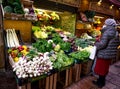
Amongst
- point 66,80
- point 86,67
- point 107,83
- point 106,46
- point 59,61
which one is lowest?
point 107,83

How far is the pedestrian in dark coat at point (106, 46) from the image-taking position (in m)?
3.51

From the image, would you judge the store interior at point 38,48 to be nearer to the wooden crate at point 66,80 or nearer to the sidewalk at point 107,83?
the wooden crate at point 66,80

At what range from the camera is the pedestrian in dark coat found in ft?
11.5

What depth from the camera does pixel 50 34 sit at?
539cm

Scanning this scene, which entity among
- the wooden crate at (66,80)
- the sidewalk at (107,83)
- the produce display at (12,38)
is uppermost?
the produce display at (12,38)

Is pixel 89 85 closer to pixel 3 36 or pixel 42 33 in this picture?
pixel 42 33

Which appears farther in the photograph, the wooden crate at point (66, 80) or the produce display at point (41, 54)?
the wooden crate at point (66, 80)

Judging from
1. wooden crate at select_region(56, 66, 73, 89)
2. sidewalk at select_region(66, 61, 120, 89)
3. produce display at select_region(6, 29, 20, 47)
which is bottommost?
sidewalk at select_region(66, 61, 120, 89)

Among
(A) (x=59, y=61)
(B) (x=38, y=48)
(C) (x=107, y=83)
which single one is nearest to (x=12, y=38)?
(B) (x=38, y=48)

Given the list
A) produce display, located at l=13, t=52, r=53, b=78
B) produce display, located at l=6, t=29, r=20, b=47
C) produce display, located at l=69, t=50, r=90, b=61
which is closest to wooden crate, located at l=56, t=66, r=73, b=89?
produce display, located at l=69, t=50, r=90, b=61

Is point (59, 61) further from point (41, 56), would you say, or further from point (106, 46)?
point (106, 46)

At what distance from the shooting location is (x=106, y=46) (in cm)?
362

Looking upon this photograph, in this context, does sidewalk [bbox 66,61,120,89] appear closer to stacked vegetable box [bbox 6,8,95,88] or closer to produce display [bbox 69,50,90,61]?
stacked vegetable box [bbox 6,8,95,88]

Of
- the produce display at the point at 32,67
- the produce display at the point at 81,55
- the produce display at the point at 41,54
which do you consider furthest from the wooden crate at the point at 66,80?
the produce display at the point at 32,67
